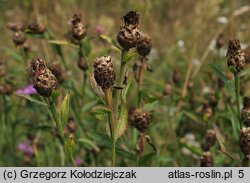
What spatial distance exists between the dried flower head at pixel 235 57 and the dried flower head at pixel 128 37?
246 millimetres

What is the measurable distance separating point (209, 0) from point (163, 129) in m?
0.68

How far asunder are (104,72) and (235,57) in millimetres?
342

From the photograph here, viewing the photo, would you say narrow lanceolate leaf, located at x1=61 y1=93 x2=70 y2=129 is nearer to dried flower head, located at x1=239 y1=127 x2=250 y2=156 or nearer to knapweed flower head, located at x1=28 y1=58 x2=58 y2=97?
knapweed flower head, located at x1=28 y1=58 x2=58 y2=97

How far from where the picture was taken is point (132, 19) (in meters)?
1.12

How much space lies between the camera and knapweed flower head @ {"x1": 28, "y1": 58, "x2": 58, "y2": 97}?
3.54ft

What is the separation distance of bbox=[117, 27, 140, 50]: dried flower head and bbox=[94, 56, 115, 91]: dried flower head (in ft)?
0.22

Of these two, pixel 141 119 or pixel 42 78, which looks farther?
pixel 141 119

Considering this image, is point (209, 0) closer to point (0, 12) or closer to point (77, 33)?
point (77, 33)

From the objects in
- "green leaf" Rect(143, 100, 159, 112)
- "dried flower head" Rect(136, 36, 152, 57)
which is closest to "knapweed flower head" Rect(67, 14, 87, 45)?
"dried flower head" Rect(136, 36, 152, 57)

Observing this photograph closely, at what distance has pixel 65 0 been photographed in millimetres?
3223

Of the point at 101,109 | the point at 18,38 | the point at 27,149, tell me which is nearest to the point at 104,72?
the point at 101,109

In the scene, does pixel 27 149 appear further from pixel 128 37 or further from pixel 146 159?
pixel 128 37

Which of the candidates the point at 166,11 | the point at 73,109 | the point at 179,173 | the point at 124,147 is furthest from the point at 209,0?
the point at 166,11

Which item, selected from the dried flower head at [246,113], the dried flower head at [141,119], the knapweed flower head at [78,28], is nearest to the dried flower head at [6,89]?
the knapweed flower head at [78,28]
